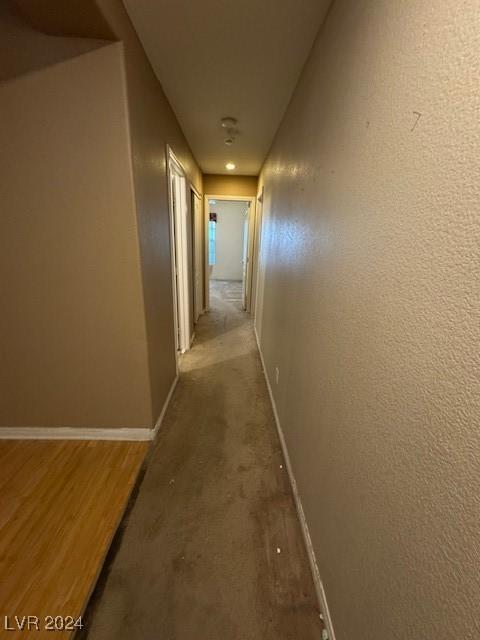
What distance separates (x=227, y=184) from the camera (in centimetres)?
449

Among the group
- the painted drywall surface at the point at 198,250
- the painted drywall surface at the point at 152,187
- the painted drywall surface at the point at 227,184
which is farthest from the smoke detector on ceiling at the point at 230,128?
the painted drywall surface at the point at 227,184

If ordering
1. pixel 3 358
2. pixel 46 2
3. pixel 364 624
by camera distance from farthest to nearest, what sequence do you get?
pixel 3 358
pixel 46 2
pixel 364 624

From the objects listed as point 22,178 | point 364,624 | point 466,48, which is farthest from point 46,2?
point 364,624

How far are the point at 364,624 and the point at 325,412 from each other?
1.87 ft

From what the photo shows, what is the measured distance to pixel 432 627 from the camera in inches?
19.8

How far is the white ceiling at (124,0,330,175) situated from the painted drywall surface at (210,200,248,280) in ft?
18.8

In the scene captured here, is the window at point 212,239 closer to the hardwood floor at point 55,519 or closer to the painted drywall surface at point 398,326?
the hardwood floor at point 55,519

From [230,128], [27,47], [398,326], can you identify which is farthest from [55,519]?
[230,128]

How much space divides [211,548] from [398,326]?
50.6 inches

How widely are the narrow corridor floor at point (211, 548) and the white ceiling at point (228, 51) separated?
2.37m

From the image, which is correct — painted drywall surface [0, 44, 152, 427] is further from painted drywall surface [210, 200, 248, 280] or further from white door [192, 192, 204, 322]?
painted drywall surface [210, 200, 248, 280]

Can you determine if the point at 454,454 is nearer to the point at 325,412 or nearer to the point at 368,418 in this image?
the point at 368,418

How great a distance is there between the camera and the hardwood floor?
1.00 meters

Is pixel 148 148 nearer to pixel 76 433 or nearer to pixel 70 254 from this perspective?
pixel 70 254
